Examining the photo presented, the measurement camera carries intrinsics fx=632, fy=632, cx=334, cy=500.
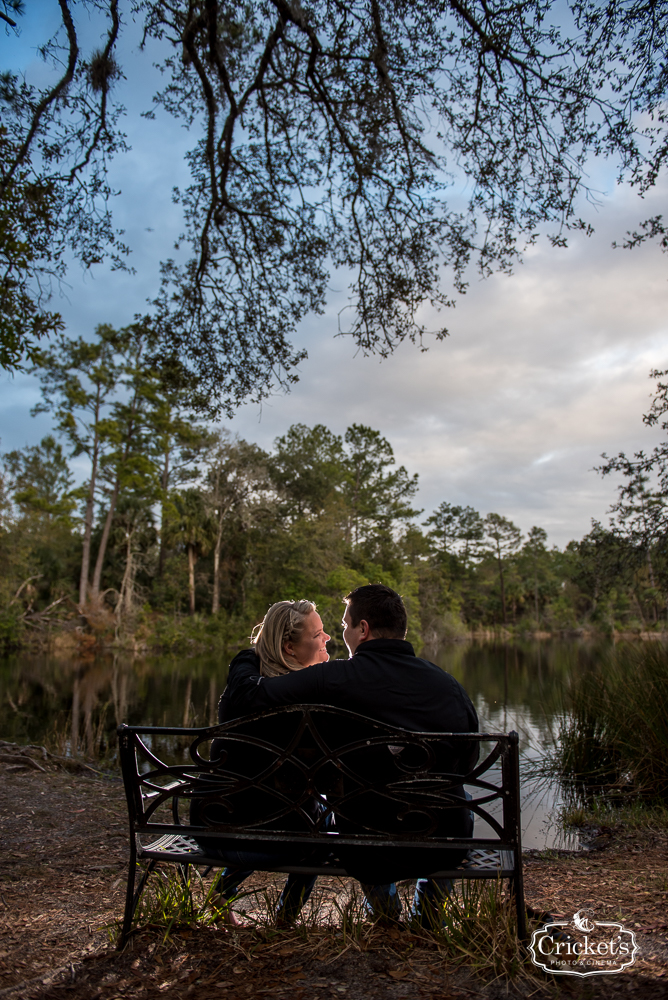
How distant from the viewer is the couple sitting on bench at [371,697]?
1.92m

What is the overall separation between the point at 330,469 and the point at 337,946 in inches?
1447

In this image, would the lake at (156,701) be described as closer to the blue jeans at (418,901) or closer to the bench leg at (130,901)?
the blue jeans at (418,901)

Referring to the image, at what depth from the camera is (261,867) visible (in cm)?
203

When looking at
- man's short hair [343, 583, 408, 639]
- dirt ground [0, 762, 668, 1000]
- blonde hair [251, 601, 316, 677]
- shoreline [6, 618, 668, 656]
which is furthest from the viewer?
shoreline [6, 618, 668, 656]

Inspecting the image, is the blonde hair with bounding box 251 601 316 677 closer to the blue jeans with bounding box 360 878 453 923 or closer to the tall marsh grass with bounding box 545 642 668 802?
the blue jeans with bounding box 360 878 453 923

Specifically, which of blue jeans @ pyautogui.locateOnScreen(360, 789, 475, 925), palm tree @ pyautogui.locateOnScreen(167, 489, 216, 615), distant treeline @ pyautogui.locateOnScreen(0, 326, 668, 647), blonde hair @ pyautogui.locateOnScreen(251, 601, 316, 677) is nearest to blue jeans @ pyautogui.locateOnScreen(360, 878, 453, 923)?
blue jeans @ pyautogui.locateOnScreen(360, 789, 475, 925)

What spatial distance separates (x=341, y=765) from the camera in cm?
185

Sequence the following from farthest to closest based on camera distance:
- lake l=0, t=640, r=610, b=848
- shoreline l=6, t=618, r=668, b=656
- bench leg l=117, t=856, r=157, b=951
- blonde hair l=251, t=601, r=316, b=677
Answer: shoreline l=6, t=618, r=668, b=656 < lake l=0, t=640, r=610, b=848 < blonde hair l=251, t=601, r=316, b=677 < bench leg l=117, t=856, r=157, b=951

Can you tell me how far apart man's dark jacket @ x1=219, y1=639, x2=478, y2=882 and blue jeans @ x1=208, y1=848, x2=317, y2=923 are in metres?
0.27

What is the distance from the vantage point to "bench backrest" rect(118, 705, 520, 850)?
1857 millimetres

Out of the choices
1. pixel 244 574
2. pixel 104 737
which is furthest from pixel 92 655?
pixel 104 737

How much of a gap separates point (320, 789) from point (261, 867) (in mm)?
346

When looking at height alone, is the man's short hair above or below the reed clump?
above

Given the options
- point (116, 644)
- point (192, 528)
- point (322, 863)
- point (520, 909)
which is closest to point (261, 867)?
point (322, 863)
